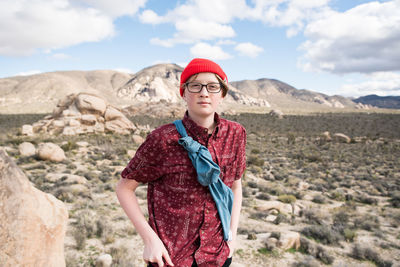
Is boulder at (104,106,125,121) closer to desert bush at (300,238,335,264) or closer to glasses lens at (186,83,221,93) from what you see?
desert bush at (300,238,335,264)

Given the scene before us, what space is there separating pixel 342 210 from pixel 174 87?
124m

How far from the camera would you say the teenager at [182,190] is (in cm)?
156

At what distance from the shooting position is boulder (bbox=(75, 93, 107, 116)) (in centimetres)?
2459

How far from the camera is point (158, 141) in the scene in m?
1.55

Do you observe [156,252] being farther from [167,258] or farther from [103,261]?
[103,261]

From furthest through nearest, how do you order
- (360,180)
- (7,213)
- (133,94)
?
(133,94), (360,180), (7,213)

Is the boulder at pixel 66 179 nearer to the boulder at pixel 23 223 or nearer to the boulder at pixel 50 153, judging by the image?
the boulder at pixel 50 153

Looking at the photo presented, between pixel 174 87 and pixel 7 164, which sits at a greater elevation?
pixel 174 87

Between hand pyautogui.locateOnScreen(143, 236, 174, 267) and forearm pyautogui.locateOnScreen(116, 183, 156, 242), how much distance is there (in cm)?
3

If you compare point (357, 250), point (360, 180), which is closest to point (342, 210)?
point (357, 250)

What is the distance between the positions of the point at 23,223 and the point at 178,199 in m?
1.83

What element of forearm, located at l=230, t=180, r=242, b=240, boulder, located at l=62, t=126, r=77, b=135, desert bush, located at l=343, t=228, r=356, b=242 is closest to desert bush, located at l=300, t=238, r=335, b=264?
desert bush, located at l=343, t=228, r=356, b=242

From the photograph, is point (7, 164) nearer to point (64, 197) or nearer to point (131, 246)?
point (131, 246)

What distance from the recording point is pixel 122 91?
114 m
